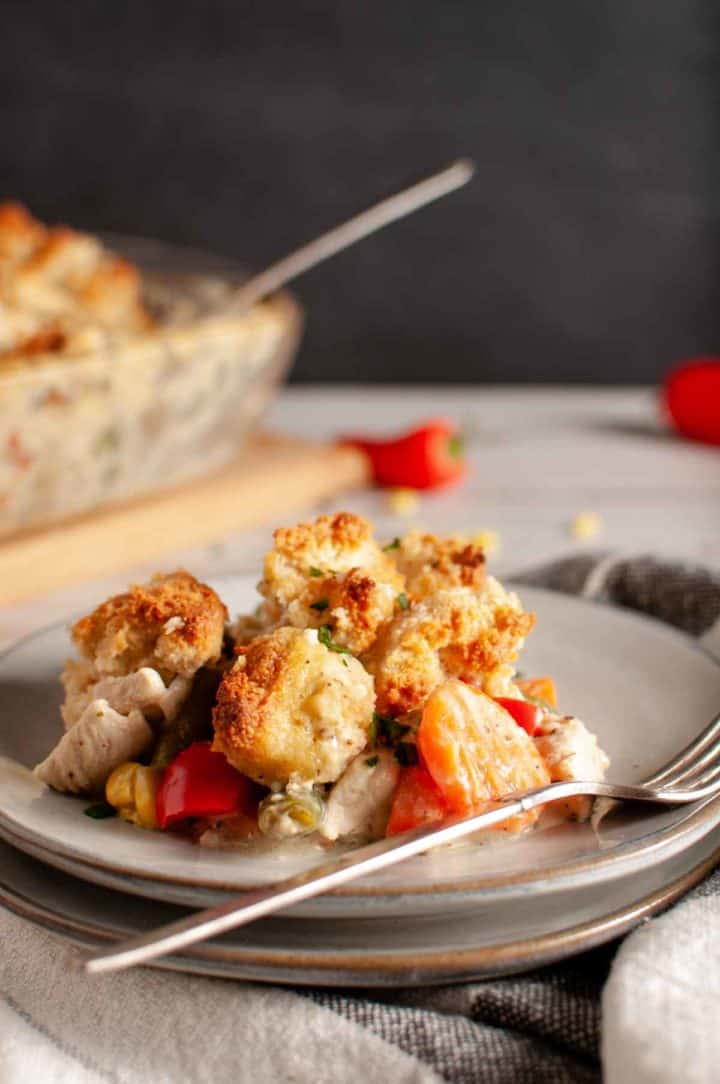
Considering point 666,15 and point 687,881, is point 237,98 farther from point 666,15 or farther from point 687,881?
point 687,881

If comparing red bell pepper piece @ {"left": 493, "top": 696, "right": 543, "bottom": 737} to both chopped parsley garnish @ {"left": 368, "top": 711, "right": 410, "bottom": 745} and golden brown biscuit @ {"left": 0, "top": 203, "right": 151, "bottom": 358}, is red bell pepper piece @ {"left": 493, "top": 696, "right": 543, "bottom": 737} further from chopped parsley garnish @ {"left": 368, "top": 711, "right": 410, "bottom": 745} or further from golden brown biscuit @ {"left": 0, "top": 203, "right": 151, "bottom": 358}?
golden brown biscuit @ {"left": 0, "top": 203, "right": 151, "bottom": 358}

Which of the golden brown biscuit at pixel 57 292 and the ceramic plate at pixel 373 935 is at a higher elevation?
the golden brown biscuit at pixel 57 292

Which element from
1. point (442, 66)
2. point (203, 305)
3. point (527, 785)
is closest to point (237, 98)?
point (442, 66)

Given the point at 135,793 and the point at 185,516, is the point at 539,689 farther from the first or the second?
the point at 185,516

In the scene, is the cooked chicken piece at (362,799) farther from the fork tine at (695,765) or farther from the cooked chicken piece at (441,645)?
the fork tine at (695,765)

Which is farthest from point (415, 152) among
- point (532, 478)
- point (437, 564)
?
point (437, 564)

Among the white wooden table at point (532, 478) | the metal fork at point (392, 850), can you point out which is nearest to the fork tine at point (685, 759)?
the metal fork at point (392, 850)
